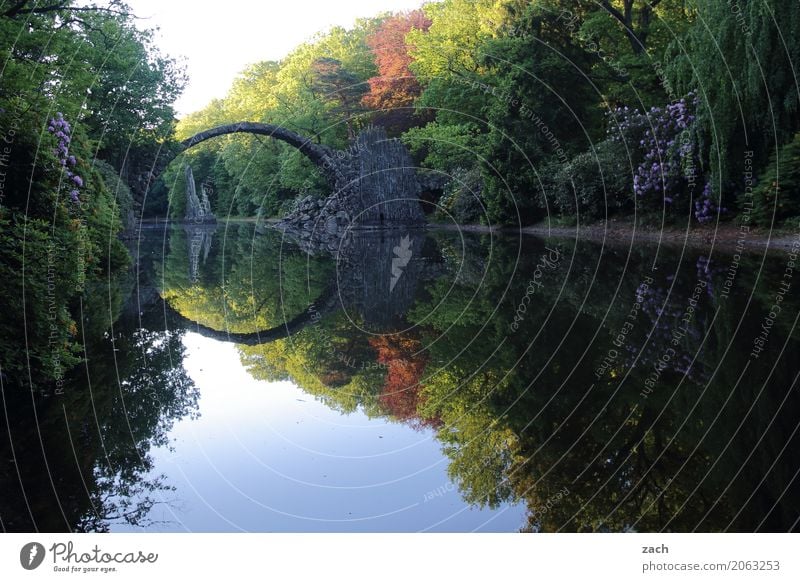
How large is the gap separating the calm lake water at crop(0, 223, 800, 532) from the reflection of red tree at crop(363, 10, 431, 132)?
31800 mm

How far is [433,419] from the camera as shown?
5.47 meters

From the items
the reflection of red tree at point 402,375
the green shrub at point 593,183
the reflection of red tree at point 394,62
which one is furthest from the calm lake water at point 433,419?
the reflection of red tree at point 394,62

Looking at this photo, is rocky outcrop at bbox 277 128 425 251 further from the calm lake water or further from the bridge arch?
the calm lake water

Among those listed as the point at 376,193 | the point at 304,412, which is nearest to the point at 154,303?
the point at 304,412

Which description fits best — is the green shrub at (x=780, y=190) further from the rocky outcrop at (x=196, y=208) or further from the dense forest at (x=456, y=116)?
the rocky outcrop at (x=196, y=208)

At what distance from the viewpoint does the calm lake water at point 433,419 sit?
12.7ft

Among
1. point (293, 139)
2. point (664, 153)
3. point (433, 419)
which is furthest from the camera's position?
point (293, 139)

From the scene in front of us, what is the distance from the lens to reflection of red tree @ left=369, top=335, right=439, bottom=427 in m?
5.72

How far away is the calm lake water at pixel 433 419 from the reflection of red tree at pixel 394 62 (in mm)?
31800

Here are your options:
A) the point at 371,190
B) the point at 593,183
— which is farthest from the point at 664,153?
the point at 371,190

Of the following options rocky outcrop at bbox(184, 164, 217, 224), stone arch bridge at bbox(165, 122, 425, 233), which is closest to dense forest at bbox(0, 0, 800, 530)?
stone arch bridge at bbox(165, 122, 425, 233)

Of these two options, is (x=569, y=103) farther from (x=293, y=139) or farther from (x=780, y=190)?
(x=293, y=139)

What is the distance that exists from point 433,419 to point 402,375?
1.50 meters
